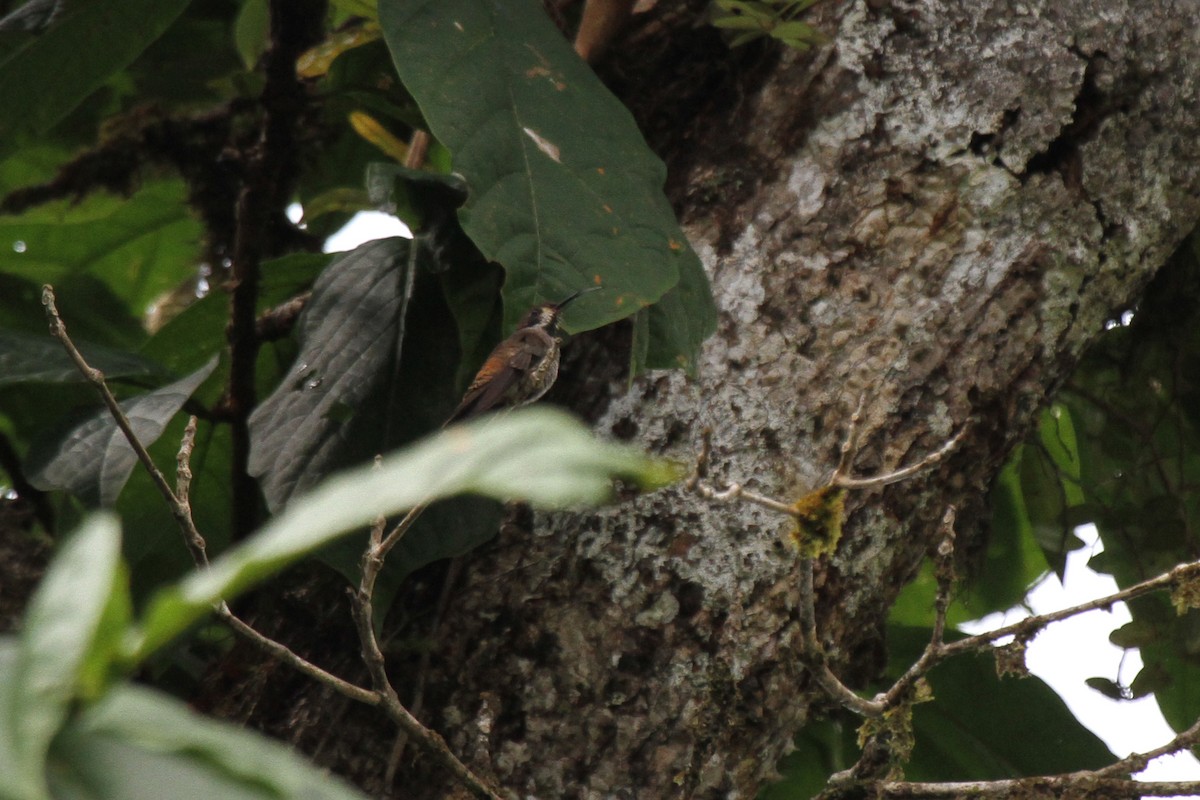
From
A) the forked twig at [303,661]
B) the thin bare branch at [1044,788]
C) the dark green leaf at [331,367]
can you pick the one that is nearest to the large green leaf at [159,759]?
the forked twig at [303,661]

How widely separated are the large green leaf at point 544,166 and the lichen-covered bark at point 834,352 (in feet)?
0.61

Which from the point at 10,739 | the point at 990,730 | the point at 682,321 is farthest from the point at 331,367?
the point at 10,739

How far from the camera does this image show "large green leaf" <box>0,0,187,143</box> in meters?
2.12

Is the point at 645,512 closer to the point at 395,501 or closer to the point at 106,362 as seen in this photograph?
the point at 106,362

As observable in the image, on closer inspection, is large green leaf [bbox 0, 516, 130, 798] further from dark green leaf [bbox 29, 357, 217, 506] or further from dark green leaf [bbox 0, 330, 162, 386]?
dark green leaf [bbox 0, 330, 162, 386]

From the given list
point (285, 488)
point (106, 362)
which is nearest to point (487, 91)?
point (285, 488)

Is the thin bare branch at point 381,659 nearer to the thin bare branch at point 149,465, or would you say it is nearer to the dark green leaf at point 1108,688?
the thin bare branch at point 149,465

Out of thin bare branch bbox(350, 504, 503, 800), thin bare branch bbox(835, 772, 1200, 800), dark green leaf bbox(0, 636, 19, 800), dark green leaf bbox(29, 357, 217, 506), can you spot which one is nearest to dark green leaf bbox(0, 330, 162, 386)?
dark green leaf bbox(29, 357, 217, 506)

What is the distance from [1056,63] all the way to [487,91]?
2.99 feet

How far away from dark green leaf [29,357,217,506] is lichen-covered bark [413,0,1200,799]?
519mm

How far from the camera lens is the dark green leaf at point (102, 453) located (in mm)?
1781

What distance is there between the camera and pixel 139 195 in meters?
3.17

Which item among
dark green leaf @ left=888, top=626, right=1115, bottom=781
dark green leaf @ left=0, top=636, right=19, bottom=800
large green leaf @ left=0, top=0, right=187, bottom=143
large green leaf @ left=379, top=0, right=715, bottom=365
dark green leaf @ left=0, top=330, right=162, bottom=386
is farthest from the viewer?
dark green leaf @ left=888, top=626, right=1115, bottom=781

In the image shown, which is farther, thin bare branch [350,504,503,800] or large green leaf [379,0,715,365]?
large green leaf [379,0,715,365]
